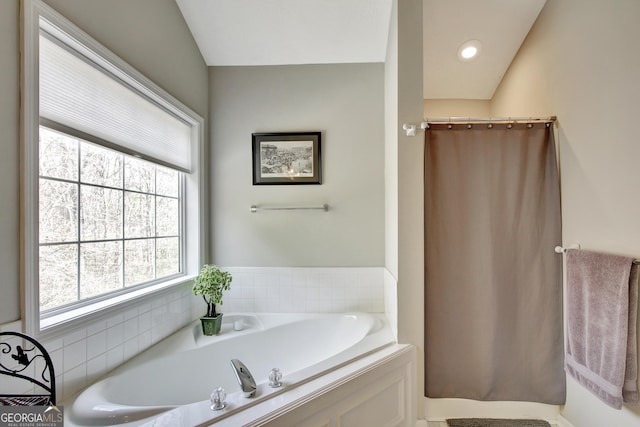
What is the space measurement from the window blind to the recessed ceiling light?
225 centimetres

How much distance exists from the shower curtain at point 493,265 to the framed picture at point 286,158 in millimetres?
964

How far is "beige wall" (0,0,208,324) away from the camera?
3.41ft

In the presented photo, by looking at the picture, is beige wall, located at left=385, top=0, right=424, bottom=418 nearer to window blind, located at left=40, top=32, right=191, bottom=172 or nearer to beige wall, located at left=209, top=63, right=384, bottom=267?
beige wall, located at left=209, top=63, right=384, bottom=267

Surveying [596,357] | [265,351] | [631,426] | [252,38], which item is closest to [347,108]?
[252,38]

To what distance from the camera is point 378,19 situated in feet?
7.02

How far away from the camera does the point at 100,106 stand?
1478mm

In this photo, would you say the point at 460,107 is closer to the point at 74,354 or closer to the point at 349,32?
the point at 349,32

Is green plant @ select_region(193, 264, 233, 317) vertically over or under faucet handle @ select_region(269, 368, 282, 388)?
over

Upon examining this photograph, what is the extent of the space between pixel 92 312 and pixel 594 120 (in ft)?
8.86

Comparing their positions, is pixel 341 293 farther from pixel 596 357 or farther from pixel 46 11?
pixel 46 11

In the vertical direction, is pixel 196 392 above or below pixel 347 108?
below

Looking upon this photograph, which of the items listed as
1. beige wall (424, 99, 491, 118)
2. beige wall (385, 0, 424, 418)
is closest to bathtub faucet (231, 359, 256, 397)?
beige wall (385, 0, 424, 418)

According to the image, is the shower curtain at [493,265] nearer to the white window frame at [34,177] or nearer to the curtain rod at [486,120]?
the curtain rod at [486,120]

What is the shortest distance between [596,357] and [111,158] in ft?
9.12
